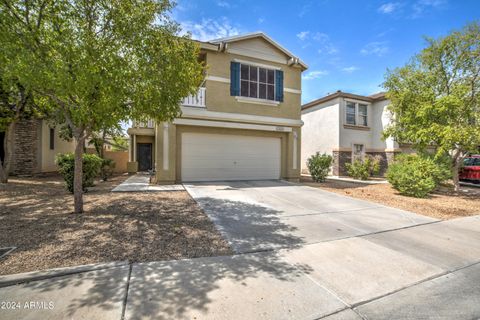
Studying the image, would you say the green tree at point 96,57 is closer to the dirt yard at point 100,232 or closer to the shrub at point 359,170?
the dirt yard at point 100,232

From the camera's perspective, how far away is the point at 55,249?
3510 millimetres

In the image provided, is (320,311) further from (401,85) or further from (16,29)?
(401,85)

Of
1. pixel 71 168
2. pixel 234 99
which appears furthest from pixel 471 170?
pixel 71 168

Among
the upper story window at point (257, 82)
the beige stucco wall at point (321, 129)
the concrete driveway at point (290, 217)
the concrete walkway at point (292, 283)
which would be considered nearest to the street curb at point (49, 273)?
the concrete walkway at point (292, 283)

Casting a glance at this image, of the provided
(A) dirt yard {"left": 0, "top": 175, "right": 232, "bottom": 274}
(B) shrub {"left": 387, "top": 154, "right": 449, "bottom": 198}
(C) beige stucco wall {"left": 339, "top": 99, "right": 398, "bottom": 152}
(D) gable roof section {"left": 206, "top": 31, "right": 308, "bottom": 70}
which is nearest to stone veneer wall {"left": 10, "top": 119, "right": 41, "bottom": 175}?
(A) dirt yard {"left": 0, "top": 175, "right": 232, "bottom": 274}

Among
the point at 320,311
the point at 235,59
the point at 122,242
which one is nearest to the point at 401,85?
the point at 235,59

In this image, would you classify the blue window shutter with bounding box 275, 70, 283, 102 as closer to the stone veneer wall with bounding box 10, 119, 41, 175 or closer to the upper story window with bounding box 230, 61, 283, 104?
the upper story window with bounding box 230, 61, 283, 104

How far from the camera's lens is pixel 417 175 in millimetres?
9055

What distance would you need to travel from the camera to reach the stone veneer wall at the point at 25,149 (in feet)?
41.0

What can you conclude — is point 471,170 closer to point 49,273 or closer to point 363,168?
point 363,168

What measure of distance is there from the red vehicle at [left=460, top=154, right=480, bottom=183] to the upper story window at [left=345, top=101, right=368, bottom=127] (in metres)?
6.11

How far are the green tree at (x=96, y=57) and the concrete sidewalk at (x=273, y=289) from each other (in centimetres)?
319

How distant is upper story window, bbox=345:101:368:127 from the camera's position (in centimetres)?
1592

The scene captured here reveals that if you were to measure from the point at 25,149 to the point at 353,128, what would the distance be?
20.5 meters
